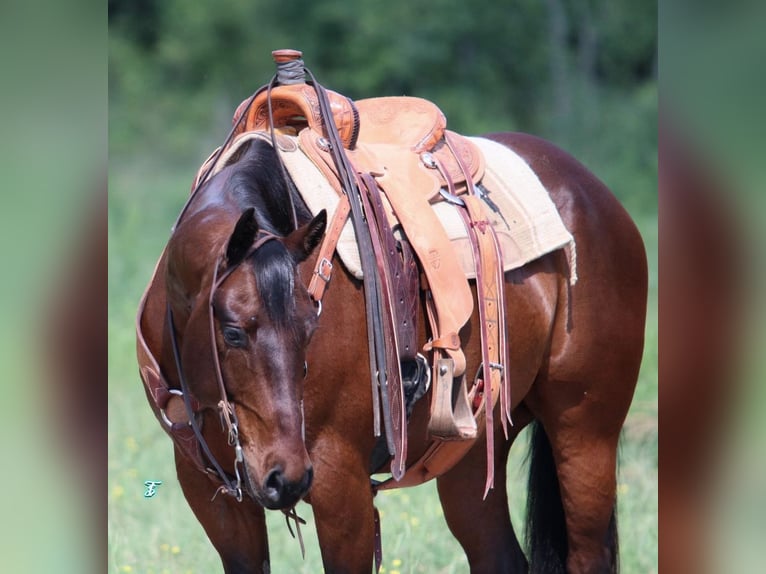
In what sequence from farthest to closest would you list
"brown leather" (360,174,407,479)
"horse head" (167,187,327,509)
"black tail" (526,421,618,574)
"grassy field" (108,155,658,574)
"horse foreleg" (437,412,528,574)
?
1. "grassy field" (108,155,658,574)
2. "black tail" (526,421,618,574)
3. "horse foreleg" (437,412,528,574)
4. "brown leather" (360,174,407,479)
5. "horse head" (167,187,327,509)

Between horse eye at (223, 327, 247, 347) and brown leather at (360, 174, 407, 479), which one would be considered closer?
Answer: horse eye at (223, 327, 247, 347)

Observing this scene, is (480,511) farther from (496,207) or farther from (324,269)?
(324,269)

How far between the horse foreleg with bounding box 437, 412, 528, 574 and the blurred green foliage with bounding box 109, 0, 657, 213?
1110 cm

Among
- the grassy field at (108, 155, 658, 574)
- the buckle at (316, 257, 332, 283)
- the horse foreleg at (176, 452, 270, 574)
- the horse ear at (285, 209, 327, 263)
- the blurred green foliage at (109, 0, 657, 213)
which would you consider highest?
the blurred green foliage at (109, 0, 657, 213)

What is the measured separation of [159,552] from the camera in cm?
458

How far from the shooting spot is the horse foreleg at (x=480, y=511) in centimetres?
371

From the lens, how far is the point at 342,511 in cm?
284

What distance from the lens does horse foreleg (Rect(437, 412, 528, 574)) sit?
371 cm

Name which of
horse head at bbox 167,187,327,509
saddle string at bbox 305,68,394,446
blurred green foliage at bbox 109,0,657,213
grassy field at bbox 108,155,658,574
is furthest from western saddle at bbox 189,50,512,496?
blurred green foliage at bbox 109,0,657,213

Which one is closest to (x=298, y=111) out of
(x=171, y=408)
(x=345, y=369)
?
(x=345, y=369)

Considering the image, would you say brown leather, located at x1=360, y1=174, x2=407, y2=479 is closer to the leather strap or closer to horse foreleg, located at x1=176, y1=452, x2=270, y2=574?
the leather strap
